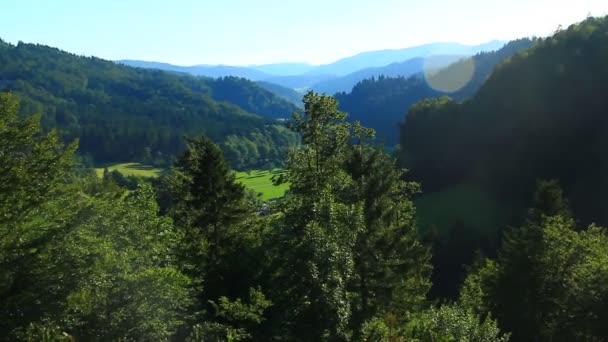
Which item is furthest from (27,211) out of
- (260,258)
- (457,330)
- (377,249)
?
(457,330)

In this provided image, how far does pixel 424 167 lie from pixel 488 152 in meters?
15.6

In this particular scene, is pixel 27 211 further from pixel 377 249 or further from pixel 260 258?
pixel 377 249

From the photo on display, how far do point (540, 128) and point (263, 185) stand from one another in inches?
3483

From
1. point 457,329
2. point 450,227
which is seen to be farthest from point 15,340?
point 450,227

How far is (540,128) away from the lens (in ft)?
292

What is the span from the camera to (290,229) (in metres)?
20.6

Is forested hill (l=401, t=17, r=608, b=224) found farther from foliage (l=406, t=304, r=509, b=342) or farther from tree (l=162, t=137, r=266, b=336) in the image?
foliage (l=406, t=304, r=509, b=342)

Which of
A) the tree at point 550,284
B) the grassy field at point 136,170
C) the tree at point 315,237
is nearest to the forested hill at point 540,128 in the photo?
the tree at point 550,284

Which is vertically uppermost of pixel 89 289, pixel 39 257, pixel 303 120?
pixel 303 120

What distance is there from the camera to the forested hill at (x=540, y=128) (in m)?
82.4

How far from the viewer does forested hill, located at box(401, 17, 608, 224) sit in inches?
3243

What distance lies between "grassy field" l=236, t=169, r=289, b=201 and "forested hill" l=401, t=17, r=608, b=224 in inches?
1698

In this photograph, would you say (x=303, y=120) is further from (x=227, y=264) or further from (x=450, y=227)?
(x=450, y=227)

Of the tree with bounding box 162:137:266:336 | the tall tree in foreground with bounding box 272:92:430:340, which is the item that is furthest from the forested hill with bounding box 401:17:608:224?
the tree with bounding box 162:137:266:336
